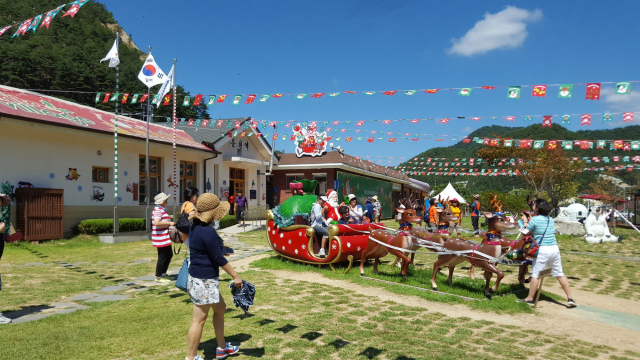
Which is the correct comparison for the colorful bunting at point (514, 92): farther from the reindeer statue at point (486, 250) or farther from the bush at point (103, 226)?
the bush at point (103, 226)

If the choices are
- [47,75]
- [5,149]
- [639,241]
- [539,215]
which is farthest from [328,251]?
[47,75]

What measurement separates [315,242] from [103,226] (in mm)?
8937

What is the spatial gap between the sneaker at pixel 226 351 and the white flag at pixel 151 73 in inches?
503

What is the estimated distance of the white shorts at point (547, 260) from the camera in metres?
6.45

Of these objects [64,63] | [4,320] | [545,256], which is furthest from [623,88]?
[64,63]

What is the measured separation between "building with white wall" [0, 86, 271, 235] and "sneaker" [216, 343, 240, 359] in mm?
11329

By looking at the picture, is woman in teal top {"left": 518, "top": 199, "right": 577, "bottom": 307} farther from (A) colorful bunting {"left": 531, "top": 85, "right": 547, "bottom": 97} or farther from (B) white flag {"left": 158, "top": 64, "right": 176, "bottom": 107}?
(B) white flag {"left": 158, "top": 64, "right": 176, "bottom": 107}

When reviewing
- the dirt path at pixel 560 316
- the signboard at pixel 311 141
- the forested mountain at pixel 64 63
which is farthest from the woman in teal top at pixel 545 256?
the forested mountain at pixel 64 63

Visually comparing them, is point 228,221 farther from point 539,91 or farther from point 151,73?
point 539,91

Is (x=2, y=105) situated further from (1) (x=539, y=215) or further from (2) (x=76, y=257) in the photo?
(1) (x=539, y=215)

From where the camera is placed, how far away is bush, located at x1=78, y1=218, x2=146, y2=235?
46.2ft

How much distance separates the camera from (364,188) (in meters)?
29.3

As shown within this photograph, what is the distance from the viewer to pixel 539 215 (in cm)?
667

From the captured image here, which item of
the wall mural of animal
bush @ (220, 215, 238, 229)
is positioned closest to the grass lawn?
the wall mural of animal
